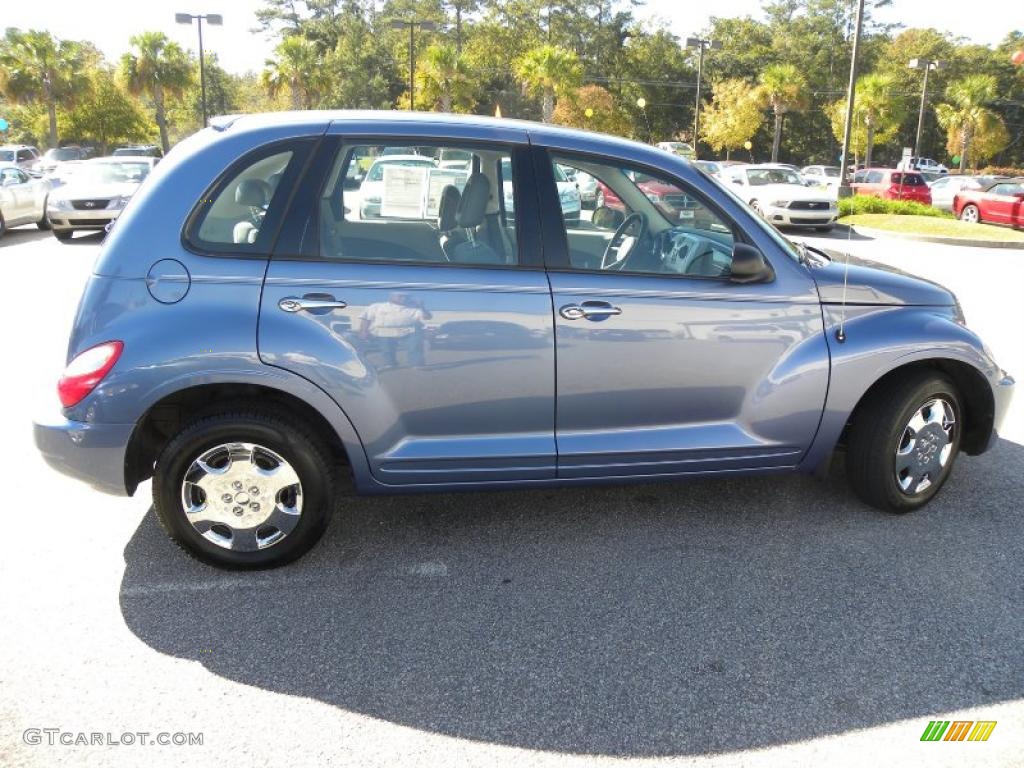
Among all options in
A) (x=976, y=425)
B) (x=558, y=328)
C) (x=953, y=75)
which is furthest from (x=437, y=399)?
(x=953, y=75)

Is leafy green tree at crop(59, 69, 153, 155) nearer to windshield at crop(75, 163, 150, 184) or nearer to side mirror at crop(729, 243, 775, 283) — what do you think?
windshield at crop(75, 163, 150, 184)

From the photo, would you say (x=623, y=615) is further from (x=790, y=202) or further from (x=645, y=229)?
(x=790, y=202)

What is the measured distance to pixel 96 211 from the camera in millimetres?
15359

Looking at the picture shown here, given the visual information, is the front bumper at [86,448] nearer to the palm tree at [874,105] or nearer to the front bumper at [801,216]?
the front bumper at [801,216]

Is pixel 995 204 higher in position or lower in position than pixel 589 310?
higher

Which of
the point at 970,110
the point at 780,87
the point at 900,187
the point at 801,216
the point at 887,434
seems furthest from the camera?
the point at 970,110

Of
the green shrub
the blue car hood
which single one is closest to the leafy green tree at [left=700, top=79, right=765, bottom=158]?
the green shrub

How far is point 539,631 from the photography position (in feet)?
10.3

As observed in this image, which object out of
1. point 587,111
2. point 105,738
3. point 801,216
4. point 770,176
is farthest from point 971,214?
point 587,111

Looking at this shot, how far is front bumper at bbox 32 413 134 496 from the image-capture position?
3303mm

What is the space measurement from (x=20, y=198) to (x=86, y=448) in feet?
52.7

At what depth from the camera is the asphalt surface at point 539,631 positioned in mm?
2611

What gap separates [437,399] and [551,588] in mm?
906

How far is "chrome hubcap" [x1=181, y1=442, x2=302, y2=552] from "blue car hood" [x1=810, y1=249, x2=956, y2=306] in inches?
97.8
